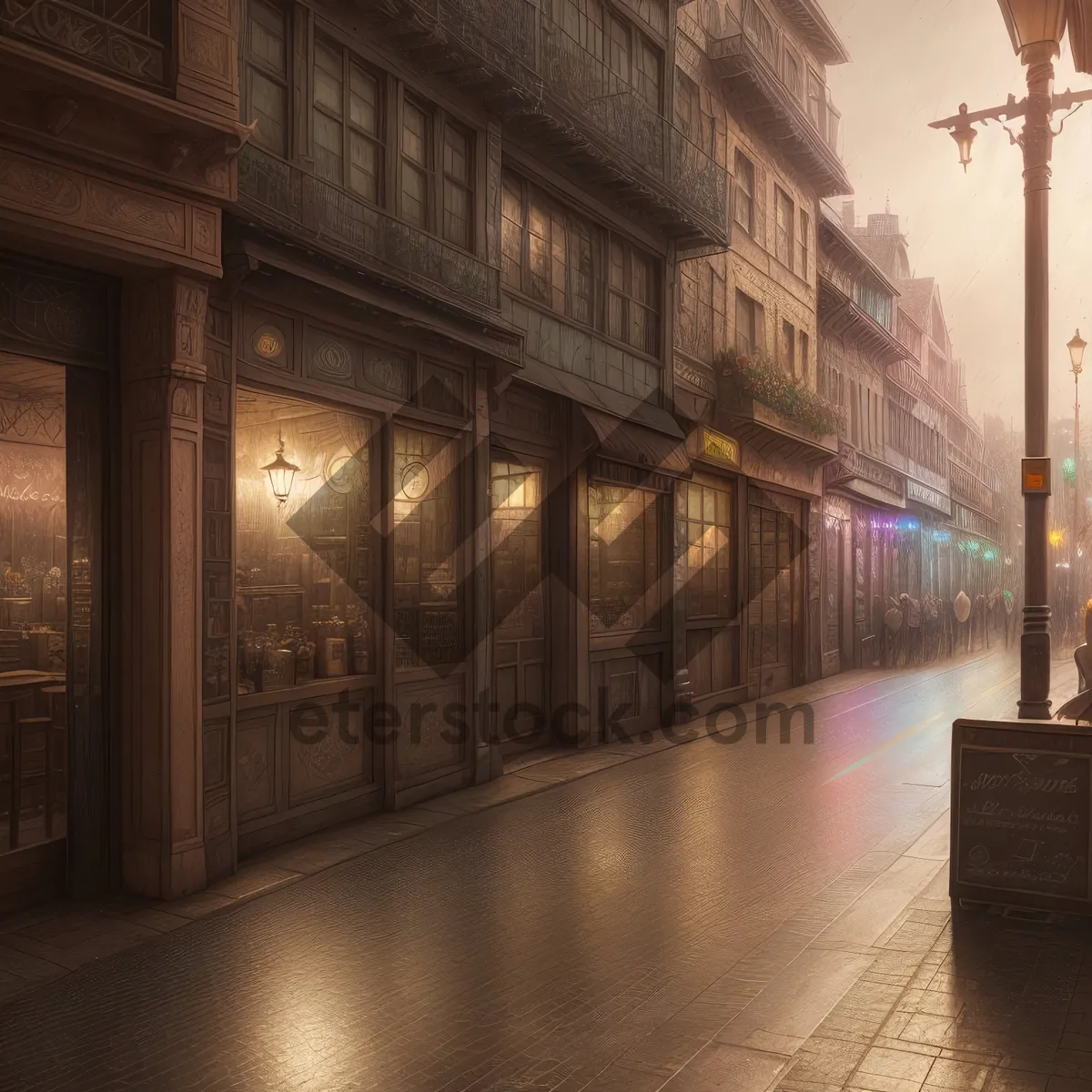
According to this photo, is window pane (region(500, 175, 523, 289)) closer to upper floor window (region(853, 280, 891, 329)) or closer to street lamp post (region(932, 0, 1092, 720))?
street lamp post (region(932, 0, 1092, 720))

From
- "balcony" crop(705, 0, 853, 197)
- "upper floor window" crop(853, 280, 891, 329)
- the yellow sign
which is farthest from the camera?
"upper floor window" crop(853, 280, 891, 329)

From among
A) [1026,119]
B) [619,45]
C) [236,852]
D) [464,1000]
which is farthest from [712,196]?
[464,1000]

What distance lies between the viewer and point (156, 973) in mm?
5770

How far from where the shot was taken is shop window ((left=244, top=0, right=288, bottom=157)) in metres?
8.41

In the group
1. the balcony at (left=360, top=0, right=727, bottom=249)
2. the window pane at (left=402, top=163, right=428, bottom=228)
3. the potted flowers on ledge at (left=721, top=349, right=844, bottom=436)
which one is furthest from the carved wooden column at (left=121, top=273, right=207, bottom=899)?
the potted flowers on ledge at (left=721, top=349, right=844, bottom=436)

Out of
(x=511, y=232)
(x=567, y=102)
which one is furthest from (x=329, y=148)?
(x=567, y=102)

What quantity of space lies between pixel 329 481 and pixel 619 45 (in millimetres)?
8254

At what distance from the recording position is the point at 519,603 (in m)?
12.7

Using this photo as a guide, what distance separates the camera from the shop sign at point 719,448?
1655cm

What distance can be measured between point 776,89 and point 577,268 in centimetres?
805

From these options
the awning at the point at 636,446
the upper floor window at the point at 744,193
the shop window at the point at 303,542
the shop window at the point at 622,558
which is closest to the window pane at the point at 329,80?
the shop window at the point at 303,542

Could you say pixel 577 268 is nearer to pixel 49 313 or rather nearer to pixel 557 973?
pixel 49 313

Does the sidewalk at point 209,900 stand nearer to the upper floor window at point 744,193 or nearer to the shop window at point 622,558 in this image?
the shop window at point 622,558

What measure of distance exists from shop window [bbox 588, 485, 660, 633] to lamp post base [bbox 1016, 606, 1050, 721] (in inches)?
204
